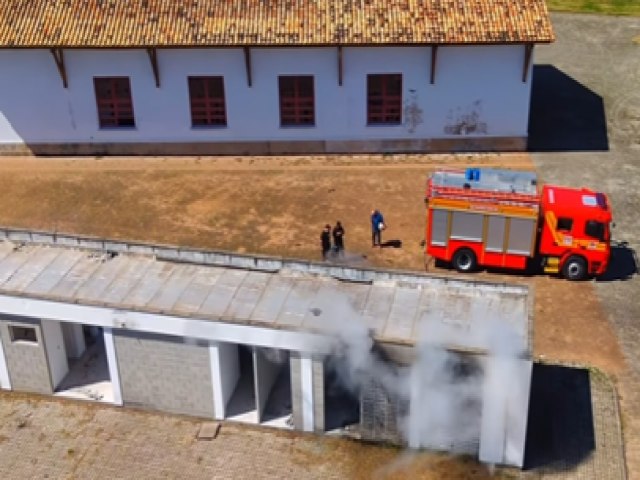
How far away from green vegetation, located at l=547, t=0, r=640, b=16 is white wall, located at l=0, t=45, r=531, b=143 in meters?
19.6

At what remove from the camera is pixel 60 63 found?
34.2 metres

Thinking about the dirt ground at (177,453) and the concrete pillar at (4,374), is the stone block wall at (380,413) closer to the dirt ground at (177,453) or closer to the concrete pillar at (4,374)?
the dirt ground at (177,453)

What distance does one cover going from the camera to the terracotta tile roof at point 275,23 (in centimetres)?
3291

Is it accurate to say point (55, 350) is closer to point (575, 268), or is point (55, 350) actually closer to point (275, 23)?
point (575, 268)

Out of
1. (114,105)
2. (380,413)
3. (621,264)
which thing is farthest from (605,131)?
(380,413)

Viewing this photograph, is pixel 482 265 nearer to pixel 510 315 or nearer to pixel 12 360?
pixel 510 315

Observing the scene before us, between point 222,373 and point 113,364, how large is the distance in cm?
283

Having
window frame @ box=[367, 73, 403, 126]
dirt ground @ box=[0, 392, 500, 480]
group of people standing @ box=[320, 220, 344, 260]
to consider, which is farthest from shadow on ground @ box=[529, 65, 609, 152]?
dirt ground @ box=[0, 392, 500, 480]

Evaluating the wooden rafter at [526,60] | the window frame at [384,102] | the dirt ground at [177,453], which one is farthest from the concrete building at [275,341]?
the wooden rafter at [526,60]

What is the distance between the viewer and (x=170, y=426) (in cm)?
2214

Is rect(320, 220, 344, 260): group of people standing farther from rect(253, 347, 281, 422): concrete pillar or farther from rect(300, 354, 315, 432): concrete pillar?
rect(300, 354, 315, 432): concrete pillar

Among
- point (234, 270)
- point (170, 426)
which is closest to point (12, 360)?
point (170, 426)

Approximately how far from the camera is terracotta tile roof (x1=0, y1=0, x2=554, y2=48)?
32.9m

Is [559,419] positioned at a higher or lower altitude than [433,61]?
lower
